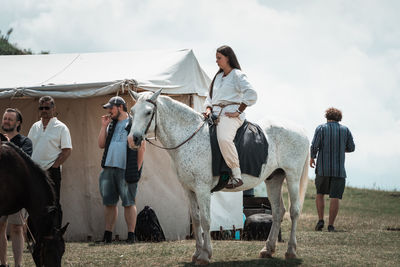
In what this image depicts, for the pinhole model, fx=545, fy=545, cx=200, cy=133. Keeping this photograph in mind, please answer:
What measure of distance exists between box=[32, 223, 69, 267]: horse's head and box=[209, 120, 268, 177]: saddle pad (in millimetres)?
2059

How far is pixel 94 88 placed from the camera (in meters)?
9.08

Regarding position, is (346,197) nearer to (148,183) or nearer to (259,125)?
(148,183)

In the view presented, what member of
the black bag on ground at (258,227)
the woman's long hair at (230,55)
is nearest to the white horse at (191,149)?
the woman's long hair at (230,55)

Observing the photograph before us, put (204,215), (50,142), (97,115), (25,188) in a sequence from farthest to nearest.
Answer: (97,115), (50,142), (204,215), (25,188)

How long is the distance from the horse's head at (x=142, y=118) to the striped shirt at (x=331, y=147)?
5.36 meters

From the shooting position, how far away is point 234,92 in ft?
22.0

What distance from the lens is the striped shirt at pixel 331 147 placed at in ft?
35.1

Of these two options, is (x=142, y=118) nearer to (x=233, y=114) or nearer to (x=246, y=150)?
(x=233, y=114)

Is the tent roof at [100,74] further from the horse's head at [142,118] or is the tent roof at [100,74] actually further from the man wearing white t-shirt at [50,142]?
the horse's head at [142,118]

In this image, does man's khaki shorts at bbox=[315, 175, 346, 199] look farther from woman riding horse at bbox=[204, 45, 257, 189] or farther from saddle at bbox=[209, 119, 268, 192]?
woman riding horse at bbox=[204, 45, 257, 189]

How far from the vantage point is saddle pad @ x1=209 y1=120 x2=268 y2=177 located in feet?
21.2

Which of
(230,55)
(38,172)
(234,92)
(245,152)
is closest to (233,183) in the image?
(245,152)

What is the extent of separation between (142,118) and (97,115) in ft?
13.6

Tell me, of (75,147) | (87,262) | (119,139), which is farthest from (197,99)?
(87,262)
